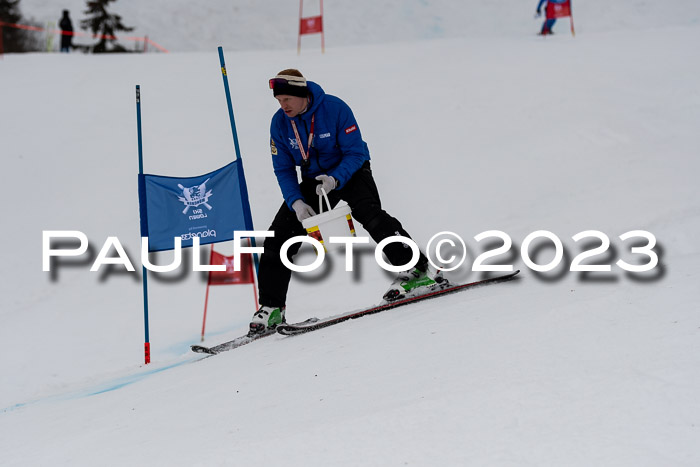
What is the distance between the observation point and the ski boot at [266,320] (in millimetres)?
4195

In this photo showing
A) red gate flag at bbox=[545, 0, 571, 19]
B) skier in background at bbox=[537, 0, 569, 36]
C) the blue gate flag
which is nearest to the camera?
the blue gate flag

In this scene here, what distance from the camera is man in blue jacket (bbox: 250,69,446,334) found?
3.94 m

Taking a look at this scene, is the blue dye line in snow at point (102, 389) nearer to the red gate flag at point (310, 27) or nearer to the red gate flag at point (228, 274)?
the red gate flag at point (228, 274)

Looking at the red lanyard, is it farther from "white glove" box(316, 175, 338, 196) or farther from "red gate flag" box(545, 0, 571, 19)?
"red gate flag" box(545, 0, 571, 19)

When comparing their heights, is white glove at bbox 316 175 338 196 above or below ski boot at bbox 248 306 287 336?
above

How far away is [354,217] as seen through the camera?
13.5 feet

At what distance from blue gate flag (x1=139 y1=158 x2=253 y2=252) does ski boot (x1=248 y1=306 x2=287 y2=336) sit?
39.5 inches

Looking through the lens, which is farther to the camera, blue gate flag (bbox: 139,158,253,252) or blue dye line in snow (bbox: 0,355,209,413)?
blue gate flag (bbox: 139,158,253,252)

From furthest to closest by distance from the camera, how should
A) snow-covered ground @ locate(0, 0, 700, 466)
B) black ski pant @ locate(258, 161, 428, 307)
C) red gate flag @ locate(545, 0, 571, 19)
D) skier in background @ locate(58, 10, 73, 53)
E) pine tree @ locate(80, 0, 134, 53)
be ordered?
pine tree @ locate(80, 0, 134, 53)
skier in background @ locate(58, 10, 73, 53)
red gate flag @ locate(545, 0, 571, 19)
black ski pant @ locate(258, 161, 428, 307)
snow-covered ground @ locate(0, 0, 700, 466)

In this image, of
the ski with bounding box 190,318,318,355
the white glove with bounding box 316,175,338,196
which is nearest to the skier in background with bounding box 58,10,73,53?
the ski with bounding box 190,318,318,355

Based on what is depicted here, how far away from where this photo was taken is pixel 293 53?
1602 cm

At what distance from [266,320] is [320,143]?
1.14 meters

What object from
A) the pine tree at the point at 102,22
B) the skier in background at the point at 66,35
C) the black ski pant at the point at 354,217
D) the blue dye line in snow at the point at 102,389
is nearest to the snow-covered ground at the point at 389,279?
the blue dye line in snow at the point at 102,389

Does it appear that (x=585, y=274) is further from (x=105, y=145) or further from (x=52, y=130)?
(x=52, y=130)
